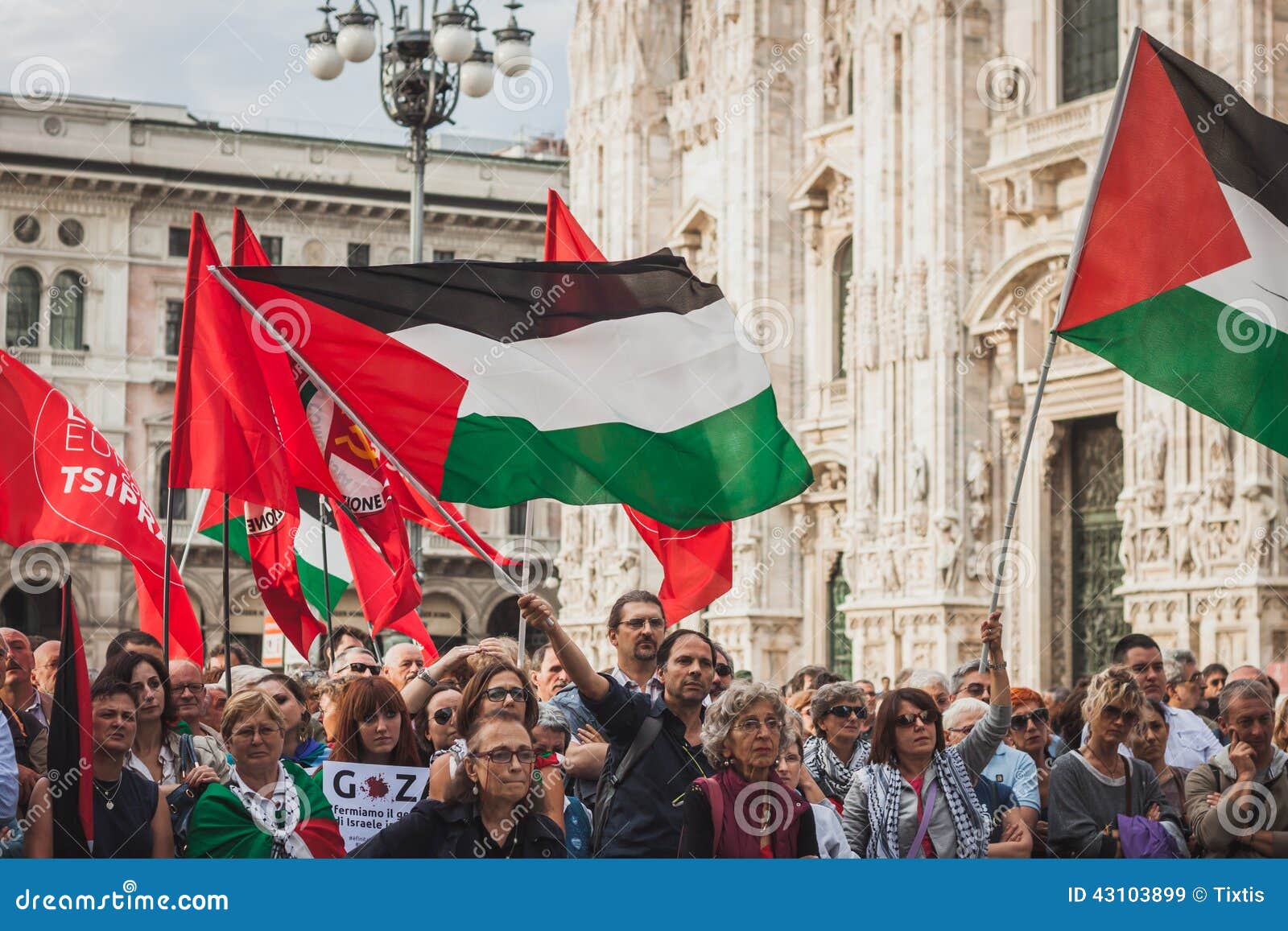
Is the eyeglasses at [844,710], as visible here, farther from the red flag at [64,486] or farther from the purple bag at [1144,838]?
the red flag at [64,486]

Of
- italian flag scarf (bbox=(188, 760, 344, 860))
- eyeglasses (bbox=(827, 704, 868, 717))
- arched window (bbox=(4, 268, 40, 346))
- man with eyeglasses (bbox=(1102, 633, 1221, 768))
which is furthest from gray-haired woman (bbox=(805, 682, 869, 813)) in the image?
arched window (bbox=(4, 268, 40, 346))

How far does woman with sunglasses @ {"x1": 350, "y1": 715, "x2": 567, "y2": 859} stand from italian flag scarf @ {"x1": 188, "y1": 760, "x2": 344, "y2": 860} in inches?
23.0

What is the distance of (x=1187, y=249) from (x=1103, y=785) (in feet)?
Result: 7.91

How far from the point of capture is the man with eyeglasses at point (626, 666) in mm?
7371

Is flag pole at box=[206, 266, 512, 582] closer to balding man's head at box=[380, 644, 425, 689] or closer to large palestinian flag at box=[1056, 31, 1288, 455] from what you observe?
balding man's head at box=[380, 644, 425, 689]

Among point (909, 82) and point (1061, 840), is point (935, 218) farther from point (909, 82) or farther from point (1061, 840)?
point (1061, 840)

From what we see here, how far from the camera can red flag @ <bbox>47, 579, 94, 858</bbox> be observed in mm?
6172

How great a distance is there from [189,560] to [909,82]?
2353cm

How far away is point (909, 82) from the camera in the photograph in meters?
25.5

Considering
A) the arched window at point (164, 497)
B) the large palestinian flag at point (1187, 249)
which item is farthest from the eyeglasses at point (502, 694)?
the arched window at point (164, 497)

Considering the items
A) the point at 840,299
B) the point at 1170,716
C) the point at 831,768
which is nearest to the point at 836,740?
the point at 831,768

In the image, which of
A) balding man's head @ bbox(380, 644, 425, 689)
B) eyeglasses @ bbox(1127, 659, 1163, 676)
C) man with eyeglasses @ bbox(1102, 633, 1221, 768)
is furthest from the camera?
eyeglasses @ bbox(1127, 659, 1163, 676)

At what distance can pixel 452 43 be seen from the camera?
56.1 feet
